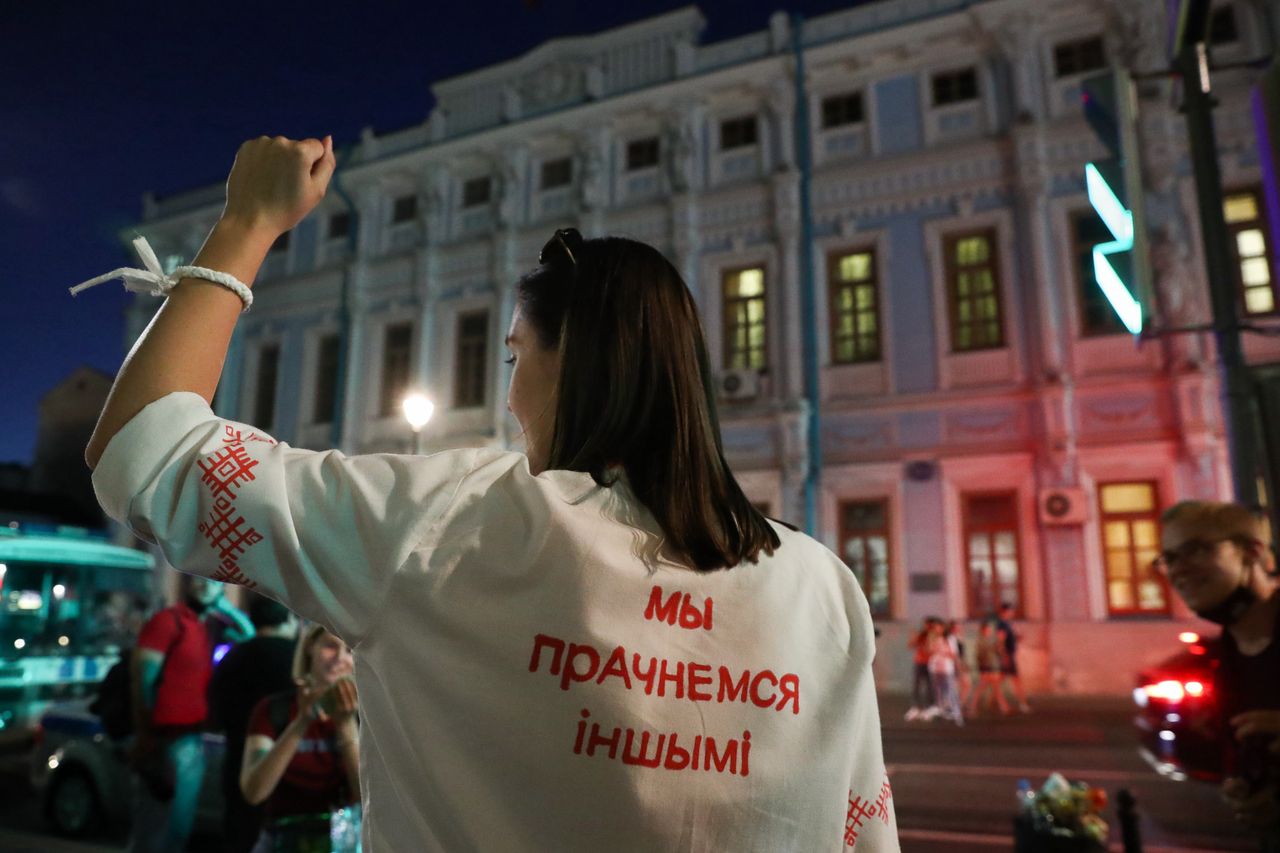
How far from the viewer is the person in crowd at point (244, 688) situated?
4.17m

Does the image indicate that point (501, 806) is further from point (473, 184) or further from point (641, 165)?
point (473, 184)

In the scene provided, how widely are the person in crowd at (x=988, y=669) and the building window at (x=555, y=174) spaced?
13.0m

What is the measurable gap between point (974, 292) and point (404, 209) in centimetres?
1380

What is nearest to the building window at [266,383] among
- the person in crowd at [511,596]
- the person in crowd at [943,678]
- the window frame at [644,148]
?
the window frame at [644,148]

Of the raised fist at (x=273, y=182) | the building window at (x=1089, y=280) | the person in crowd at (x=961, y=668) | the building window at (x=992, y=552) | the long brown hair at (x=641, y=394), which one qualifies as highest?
the building window at (x=1089, y=280)

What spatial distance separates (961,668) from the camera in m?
13.4

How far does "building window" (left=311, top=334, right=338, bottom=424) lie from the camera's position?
2136 cm

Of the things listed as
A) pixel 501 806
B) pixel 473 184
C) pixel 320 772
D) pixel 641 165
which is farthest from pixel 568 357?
pixel 473 184

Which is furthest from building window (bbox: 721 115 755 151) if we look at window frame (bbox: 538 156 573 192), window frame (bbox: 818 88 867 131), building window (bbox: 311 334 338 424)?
building window (bbox: 311 334 338 424)

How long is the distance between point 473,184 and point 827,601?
21067 mm

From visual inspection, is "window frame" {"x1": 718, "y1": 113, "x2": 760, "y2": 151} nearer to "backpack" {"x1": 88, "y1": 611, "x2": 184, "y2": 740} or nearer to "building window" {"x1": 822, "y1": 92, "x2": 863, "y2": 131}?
"building window" {"x1": 822, "y1": 92, "x2": 863, "y2": 131}

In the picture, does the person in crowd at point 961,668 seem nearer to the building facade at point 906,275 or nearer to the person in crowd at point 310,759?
the building facade at point 906,275

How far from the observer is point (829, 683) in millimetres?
1103

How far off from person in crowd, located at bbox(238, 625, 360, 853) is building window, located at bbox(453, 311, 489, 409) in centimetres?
1645
